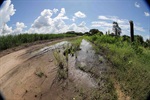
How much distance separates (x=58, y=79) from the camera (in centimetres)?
480

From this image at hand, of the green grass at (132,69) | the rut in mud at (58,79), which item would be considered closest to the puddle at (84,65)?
the rut in mud at (58,79)

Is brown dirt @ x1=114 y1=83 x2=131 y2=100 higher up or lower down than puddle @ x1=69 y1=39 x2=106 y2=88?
lower down

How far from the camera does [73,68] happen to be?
5.42m

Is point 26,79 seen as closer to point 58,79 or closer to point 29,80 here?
point 29,80

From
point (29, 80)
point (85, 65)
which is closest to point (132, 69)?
point (85, 65)

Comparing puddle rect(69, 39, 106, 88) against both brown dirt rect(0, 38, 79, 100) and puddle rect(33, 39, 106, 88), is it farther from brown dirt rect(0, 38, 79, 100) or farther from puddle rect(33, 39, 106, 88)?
brown dirt rect(0, 38, 79, 100)

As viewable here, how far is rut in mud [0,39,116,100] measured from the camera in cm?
420

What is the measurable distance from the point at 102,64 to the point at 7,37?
8.11 meters

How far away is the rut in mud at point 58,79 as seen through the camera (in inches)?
165

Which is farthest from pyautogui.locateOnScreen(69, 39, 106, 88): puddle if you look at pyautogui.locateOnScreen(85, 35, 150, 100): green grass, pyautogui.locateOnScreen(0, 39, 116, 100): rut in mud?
pyautogui.locateOnScreen(85, 35, 150, 100): green grass

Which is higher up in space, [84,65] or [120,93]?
[84,65]

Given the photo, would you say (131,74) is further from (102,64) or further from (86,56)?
(86,56)

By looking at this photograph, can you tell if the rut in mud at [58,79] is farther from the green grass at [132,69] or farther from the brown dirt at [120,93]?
the green grass at [132,69]

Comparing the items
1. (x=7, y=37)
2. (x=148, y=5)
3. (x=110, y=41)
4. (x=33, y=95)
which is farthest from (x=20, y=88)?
(x=7, y=37)
